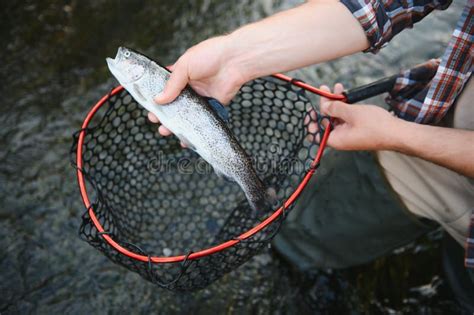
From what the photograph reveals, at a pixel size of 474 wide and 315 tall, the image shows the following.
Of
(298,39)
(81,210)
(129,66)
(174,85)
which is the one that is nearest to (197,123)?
(174,85)

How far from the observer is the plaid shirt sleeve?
5.27 ft

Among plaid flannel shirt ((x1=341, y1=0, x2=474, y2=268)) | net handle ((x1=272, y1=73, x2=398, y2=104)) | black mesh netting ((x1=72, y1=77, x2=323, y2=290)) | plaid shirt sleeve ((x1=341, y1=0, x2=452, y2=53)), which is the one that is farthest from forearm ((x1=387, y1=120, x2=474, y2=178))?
black mesh netting ((x1=72, y1=77, x2=323, y2=290))

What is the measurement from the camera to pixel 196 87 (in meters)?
1.93

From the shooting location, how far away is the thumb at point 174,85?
1.70 m

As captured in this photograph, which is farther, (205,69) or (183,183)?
(183,183)

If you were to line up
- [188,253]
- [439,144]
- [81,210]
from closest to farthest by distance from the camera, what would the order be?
1. [188,253]
2. [439,144]
3. [81,210]

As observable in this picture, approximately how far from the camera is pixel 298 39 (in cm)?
167

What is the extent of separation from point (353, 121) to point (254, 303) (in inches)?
46.0

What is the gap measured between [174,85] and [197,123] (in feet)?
0.59

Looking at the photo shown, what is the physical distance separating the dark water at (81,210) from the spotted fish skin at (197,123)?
32.1 inches

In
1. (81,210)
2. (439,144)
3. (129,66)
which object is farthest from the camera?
(81,210)

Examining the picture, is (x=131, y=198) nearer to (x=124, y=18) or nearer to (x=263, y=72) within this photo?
(x=263, y=72)

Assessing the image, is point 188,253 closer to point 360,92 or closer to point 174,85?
point 174,85

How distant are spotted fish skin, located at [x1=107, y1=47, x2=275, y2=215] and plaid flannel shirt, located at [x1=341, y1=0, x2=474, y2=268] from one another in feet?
2.25
